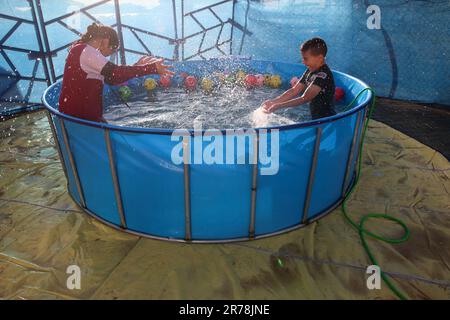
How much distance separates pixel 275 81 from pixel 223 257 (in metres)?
4.33

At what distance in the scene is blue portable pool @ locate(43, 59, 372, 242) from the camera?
2.71m

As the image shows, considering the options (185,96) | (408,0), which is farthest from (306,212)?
(408,0)

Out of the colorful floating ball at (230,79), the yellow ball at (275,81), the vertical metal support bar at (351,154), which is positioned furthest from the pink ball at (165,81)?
the vertical metal support bar at (351,154)

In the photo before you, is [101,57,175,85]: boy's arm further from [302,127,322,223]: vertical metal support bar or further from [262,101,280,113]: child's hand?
[302,127,322,223]: vertical metal support bar

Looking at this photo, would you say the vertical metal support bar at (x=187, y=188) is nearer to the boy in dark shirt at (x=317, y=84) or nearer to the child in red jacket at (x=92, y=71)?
the child in red jacket at (x=92, y=71)

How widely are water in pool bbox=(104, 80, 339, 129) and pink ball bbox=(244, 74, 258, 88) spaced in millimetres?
107

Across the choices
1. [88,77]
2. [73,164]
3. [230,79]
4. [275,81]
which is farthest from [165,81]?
[73,164]

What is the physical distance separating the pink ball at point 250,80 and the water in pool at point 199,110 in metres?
0.11

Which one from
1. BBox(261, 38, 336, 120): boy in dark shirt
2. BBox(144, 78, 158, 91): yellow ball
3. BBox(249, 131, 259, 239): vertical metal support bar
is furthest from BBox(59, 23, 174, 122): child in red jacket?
BBox(144, 78, 158, 91): yellow ball

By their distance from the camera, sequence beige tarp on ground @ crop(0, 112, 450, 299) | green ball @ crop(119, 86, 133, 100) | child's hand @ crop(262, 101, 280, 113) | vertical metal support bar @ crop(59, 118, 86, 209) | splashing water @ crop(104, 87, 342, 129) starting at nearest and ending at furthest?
beige tarp on ground @ crop(0, 112, 450, 299) < vertical metal support bar @ crop(59, 118, 86, 209) < child's hand @ crop(262, 101, 280, 113) < splashing water @ crop(104, 87, 342, 129) < green ball @ crop(119, 86, 133, 100)

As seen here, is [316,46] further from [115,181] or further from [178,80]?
[178,80]

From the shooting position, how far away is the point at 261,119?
5.07 meters
